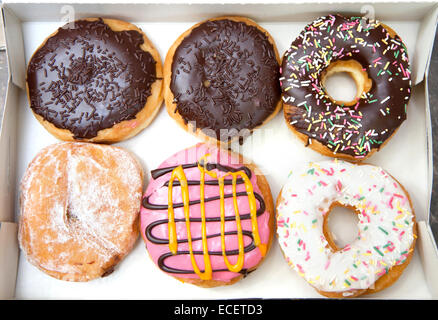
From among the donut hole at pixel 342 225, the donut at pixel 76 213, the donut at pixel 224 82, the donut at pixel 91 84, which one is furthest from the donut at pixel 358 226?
the donut at pixel 91 84

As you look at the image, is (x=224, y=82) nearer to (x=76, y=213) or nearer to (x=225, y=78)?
(x=225, y=78)

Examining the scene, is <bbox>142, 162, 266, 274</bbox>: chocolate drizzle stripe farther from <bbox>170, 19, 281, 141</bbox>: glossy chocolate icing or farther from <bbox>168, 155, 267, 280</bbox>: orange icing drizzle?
<bbox>170, 19, 281, 141</bbox>: glossy chocolate icing

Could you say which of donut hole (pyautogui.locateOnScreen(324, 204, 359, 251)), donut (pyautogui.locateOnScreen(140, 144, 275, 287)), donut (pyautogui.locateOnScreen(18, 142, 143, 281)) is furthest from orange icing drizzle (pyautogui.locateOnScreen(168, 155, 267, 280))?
donut hole (pyautogui.locateOnScreen(324, 204, 359, 251))

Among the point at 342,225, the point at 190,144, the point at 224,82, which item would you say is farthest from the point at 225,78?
the point at 342,225

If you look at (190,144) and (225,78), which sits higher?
(225,78)

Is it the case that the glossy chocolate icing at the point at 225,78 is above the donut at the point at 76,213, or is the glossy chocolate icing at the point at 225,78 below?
above

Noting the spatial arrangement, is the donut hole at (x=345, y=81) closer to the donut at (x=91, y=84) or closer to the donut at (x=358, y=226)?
the donut at (x=358, y=226)

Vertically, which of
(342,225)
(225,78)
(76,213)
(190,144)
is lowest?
(342,225)
